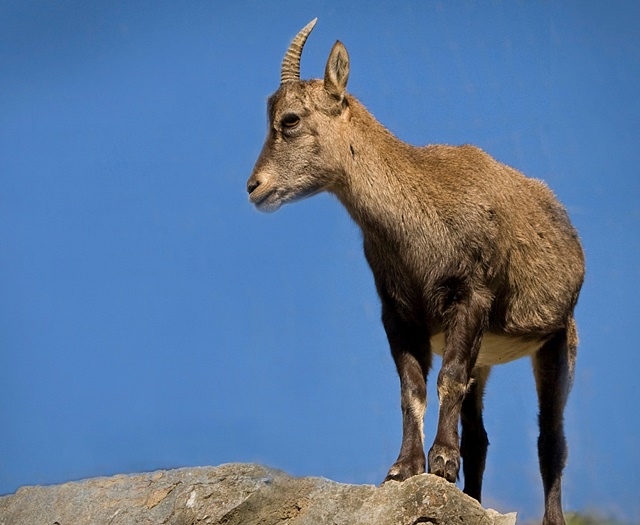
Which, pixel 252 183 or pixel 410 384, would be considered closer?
pixel 410 384

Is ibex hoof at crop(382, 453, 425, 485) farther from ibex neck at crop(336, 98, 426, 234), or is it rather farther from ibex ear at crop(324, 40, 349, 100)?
ibex ear at crop(324, 40, 349, 100)

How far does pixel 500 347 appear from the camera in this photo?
10812 millimetres

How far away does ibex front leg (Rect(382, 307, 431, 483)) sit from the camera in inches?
361

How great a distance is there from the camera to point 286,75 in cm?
A: 1088

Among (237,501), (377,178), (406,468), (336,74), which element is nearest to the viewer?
(237,501)

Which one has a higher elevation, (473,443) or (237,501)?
(473,443)

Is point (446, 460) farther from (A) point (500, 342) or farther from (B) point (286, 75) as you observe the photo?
(B) point (286, 75)

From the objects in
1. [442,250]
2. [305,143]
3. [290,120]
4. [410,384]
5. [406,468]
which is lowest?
[406,468]

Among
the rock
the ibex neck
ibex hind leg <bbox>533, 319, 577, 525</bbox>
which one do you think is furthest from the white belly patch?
the rock

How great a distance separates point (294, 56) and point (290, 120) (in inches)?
30.1

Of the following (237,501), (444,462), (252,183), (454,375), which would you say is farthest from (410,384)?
(252,183)

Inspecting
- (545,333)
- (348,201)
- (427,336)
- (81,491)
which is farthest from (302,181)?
(81,491)

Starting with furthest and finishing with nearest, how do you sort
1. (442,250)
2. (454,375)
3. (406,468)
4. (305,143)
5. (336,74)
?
(336,74) < (305,143) < (442,250) < (454,375) < (406,468)

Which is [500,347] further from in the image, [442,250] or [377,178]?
[377,178]
